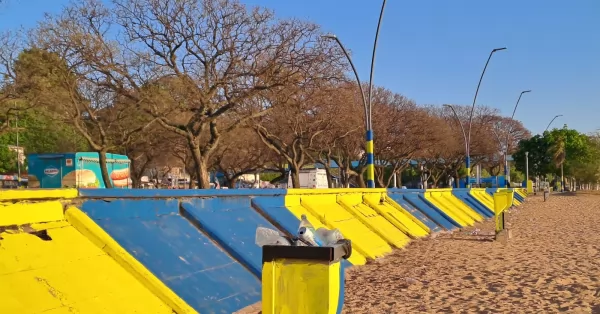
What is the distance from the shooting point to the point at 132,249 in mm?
5570

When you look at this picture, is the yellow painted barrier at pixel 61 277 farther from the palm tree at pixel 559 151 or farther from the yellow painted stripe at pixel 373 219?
the palm tree at pixel 559 151

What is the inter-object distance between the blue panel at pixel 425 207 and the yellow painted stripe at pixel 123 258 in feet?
39.2

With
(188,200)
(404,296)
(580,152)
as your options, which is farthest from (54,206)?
(580,152)

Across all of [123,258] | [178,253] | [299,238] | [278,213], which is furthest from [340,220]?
[299,238]

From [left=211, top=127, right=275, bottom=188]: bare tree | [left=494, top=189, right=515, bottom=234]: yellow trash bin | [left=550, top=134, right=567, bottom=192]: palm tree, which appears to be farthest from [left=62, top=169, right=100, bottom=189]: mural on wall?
[left=550, top=134, right=567, bottom=192]: palm tree

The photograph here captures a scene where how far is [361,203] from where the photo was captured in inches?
546

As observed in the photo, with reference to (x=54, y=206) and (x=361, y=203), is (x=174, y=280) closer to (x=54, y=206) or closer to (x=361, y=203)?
(x=54, y=206)

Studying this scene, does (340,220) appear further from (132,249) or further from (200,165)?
(200,165)

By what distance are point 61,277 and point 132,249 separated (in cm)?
111

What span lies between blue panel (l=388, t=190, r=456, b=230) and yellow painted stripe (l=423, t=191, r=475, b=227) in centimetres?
65

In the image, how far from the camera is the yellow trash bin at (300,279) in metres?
2.90

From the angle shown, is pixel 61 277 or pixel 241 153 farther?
pixel 241 153

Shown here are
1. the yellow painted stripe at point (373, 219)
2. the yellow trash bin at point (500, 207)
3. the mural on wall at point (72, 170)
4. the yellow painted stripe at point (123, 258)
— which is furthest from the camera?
the mural on wall at point (72, 170)

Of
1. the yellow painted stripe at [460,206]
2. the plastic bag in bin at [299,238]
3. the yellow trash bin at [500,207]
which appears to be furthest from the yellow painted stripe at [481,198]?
the plastic bag in bin at [299,238]
